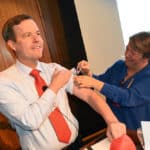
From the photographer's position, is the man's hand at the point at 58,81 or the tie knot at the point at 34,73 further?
the tie knot at the point at 34,73

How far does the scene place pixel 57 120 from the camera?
1399mm

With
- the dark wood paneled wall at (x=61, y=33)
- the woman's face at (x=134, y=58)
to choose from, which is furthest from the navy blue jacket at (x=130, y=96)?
the dark wood paneled wall at (x=61, y=33)

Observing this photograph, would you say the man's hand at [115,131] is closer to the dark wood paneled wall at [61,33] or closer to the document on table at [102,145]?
the document on table at [102,145]

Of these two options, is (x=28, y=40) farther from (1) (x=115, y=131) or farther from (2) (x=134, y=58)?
(2) (x=134, y=58)

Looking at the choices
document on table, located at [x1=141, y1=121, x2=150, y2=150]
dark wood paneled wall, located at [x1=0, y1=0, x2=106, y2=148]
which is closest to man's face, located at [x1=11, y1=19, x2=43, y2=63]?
document on table, located at [x1=141, y1=121, x2=150, y2=150]

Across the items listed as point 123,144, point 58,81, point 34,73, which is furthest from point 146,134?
point 34,73

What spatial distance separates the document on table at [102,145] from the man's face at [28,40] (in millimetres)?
547

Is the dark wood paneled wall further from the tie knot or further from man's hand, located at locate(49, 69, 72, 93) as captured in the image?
man's hand, located at locate(49, 69, 72, 93)

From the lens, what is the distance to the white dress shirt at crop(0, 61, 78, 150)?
1.26 m

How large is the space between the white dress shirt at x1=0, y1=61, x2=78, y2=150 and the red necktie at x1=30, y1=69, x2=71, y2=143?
0.07ft

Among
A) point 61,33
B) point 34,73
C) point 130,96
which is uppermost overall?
point 61,33

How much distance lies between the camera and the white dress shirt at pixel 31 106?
126cm

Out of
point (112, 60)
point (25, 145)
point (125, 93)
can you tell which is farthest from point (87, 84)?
point (112, 60)

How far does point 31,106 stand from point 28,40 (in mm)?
351
